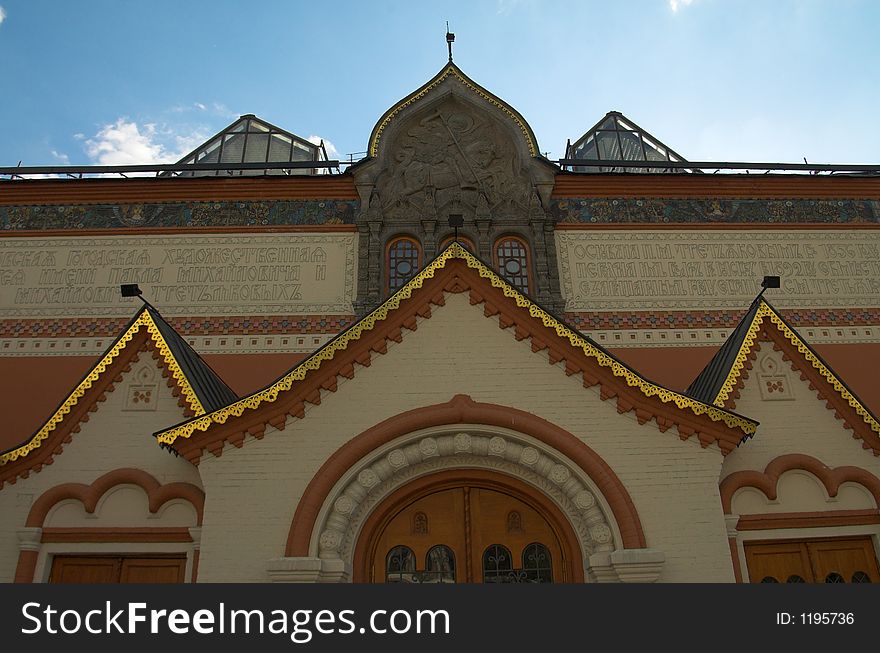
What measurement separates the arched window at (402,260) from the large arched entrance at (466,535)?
6.00 meters

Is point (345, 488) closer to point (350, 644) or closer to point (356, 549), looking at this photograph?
point (356, 549)

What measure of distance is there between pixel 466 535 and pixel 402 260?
6.90m

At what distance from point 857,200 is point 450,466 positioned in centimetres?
1133

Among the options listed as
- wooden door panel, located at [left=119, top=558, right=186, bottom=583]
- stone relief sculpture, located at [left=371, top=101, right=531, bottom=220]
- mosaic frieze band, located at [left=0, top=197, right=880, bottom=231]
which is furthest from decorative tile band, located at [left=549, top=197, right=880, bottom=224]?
wooden door panel, located at [left=119, top=558, right=186, bottom=583]

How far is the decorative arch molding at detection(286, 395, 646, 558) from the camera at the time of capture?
7.25 m

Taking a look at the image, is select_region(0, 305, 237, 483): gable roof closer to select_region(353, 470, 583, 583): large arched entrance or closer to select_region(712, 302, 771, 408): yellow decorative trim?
select_region(353, 470, 583, 583): large arched entrance

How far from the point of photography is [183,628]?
5156 mm

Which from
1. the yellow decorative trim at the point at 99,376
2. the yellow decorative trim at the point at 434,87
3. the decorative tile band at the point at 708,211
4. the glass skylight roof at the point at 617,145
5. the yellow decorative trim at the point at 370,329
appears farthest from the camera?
the glass skylight roof at the point at 617,145

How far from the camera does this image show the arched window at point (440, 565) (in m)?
7.60

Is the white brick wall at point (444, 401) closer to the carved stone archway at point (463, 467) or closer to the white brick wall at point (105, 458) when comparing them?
the carved stone archway at point (463, 467)

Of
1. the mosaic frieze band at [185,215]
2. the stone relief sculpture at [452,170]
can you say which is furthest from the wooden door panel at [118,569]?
the stone relief sculpture at [452,170]

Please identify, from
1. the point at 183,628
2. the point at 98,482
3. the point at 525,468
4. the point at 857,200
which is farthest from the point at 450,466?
the point at 857,200

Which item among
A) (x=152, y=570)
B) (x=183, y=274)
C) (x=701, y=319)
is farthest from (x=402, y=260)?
(x=152, y=570)

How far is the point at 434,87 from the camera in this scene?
47.9 ft
